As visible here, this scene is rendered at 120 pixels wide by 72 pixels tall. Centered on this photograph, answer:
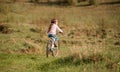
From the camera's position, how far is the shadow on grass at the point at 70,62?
11312mm

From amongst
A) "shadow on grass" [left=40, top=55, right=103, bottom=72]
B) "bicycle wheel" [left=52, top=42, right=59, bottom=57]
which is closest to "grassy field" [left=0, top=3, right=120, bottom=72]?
"shadow on grass" [left=40, top=55, right=103, bottom=72]

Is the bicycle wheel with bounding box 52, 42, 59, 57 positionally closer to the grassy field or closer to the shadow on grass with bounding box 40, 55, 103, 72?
the grassy field

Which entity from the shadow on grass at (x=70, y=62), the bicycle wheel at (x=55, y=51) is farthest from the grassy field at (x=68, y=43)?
the bicycle wheel at (x=55, y=51)

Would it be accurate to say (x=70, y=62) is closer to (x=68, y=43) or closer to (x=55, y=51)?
(x=55, y=51)

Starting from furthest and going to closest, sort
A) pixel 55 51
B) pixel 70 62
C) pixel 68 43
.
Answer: pixel 68 43 < pixel 55 51 < pixel 70 62

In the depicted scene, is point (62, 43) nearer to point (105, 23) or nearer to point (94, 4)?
point (105, 23)

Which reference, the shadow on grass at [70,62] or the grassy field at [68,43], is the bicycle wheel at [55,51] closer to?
the grassy field at [68,43]

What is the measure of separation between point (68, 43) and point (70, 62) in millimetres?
13024

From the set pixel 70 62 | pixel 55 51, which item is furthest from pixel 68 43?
pixel 70 62

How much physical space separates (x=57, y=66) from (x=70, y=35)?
17.7m

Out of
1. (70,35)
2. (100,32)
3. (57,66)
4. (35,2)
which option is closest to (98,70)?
(57,66)

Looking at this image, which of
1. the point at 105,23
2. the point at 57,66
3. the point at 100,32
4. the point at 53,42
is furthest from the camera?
the point at 105,23

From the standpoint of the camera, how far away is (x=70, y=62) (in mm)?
11625

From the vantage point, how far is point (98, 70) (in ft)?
34.2
